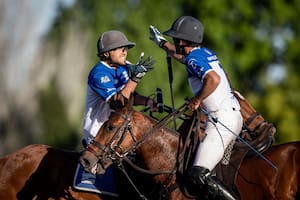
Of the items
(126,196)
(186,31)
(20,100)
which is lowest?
(20,100)

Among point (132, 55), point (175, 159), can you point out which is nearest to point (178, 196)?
point (175, 159)

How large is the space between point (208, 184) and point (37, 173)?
9.42ft

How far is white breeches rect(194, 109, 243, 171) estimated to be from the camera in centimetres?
1104

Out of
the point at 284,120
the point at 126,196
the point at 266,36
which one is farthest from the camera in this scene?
the point at 266,36

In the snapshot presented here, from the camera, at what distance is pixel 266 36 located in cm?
5172

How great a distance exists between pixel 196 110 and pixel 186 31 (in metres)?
0.96

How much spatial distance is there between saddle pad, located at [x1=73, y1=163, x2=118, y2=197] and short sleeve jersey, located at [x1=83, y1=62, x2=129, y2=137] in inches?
21.4

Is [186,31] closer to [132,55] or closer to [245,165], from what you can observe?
[245,165]

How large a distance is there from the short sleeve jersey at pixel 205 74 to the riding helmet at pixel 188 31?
0.15 metres

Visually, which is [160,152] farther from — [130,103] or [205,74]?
[205,74]

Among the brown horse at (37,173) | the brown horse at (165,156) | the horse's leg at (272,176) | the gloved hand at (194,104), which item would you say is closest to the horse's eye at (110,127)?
the brown horse at (165,156)

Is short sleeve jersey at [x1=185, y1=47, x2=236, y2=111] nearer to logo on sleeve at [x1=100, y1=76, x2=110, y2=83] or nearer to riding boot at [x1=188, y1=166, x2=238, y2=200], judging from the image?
riding boot at [x1=188, y1=166, x2=238, y2=200]

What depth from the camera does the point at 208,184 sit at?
10.9 m

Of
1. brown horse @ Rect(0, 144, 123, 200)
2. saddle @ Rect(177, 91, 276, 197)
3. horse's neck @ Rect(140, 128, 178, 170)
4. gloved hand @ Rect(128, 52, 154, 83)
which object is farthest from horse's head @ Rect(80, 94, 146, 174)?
brown horse @ Rect(0, 144, 123, 200)
